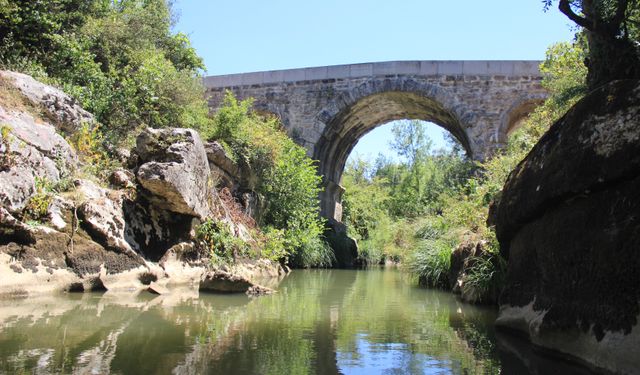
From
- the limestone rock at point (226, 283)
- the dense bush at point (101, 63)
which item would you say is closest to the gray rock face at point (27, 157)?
the dense bush at point (101, 63)

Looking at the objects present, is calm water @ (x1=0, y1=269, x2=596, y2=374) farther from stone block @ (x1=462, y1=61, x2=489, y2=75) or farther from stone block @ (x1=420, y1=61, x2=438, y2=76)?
stone block @ (x1=462, y1=61, x2=489, y2=75)

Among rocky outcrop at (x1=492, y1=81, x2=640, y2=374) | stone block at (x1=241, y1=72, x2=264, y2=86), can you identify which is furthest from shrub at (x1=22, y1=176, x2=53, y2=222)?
stone block at (x1=241, y1=72, x2=264, y2=86)

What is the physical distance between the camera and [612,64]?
17.6 ft

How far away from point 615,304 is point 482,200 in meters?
6.97

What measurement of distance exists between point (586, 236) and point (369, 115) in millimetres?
15497

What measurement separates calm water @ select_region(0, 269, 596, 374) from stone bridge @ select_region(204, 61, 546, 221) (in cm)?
1075

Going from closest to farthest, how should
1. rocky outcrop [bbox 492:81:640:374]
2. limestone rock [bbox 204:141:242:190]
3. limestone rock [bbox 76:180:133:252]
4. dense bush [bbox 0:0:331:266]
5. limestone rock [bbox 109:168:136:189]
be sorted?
rocky outcrop [bbox 492:81:640:374] < limestone rock [bbox 76:180:133:252] < limestone rock [bbox 109:168:136:189] < dense bush [bbox 0:0:331:266] < limestone rock [bbox 204:141:242:190]

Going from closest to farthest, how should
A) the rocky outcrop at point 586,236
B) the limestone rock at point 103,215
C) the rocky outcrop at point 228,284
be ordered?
1. the rocky outcrop at point 586,236
2. the limestone rock at point 103,215
3. the rocky outcrop at point 228,284

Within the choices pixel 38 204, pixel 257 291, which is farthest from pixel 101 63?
pixel 257 291

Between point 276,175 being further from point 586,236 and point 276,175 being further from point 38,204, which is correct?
point 586,236

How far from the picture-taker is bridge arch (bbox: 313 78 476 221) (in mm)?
16562

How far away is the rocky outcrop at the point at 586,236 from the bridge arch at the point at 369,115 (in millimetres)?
12032

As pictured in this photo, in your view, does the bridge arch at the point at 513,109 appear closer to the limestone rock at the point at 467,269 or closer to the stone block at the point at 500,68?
the stone block at the point at 500,68

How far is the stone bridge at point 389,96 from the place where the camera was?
1622 cm
